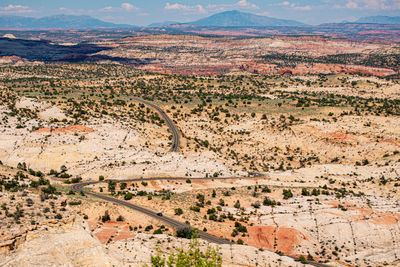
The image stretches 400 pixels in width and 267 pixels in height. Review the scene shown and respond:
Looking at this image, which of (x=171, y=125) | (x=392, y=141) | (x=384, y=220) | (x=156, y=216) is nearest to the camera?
(x=384, y=220)

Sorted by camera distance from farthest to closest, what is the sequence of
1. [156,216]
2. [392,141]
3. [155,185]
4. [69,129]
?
[69,129]
[392,141]
[155,185]
[156,216]

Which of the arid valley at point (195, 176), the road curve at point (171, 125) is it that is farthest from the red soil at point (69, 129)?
the road curve at point (171, 125)

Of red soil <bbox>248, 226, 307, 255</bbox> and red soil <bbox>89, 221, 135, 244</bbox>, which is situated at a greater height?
red soil <bbox>89, 221, 135, 244</bbox>

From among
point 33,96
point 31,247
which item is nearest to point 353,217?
point 31,247

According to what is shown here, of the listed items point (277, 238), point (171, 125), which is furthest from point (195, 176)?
point (171, 125)

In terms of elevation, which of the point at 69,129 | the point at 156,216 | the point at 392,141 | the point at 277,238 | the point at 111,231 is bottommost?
the point at 277,238

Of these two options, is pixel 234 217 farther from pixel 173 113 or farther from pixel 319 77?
pixel 319 77

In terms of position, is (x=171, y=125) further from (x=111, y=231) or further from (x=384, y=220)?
(x=384, y=220)

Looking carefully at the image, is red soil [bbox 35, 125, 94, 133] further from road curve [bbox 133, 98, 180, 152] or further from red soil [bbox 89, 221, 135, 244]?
red soil [bbox 89, 221, 135, 244]

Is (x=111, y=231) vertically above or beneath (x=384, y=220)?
above

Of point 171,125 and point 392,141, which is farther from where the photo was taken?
point 171,125

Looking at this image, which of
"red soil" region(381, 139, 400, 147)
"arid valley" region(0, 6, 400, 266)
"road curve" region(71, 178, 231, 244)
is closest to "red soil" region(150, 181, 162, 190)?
"arid valley" region(0, 6, 400, 266)
